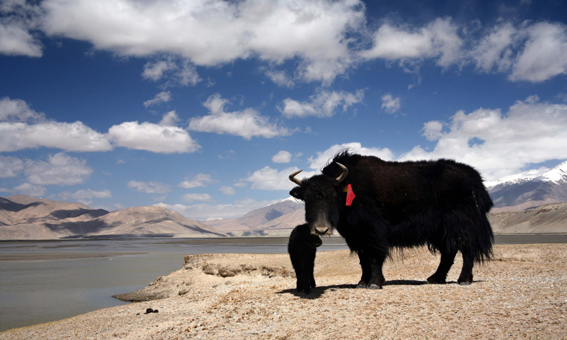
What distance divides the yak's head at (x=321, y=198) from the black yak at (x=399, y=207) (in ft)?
0.06

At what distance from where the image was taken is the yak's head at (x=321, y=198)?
7766 millimetres

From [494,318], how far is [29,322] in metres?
12.4

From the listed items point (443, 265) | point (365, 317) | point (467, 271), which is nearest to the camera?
point (365, 317)

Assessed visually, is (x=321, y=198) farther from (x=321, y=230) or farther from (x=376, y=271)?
(x=376, y=271)

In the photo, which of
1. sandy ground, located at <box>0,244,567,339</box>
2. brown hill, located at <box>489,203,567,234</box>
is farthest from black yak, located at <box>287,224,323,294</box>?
brown hill, located at <box>489,203,567,234</box>

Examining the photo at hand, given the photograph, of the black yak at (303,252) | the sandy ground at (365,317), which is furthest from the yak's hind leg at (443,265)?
the black yak at (303,252)

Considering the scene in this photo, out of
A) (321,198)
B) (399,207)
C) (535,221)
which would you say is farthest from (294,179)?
(535,221)

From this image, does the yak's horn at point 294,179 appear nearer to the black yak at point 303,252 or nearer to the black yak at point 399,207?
the black yak at point 399,207

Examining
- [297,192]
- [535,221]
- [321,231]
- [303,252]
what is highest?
[297,192]

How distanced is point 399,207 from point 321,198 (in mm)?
1673

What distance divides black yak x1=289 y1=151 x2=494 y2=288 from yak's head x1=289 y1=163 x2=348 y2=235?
0.06ft

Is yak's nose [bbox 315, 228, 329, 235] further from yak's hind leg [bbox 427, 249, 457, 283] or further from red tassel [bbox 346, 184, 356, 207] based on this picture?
yak's hind leg [bbox 427, 249, 457, 283]

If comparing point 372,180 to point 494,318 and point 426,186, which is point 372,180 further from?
point 494,318

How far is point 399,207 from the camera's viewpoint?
858cm
